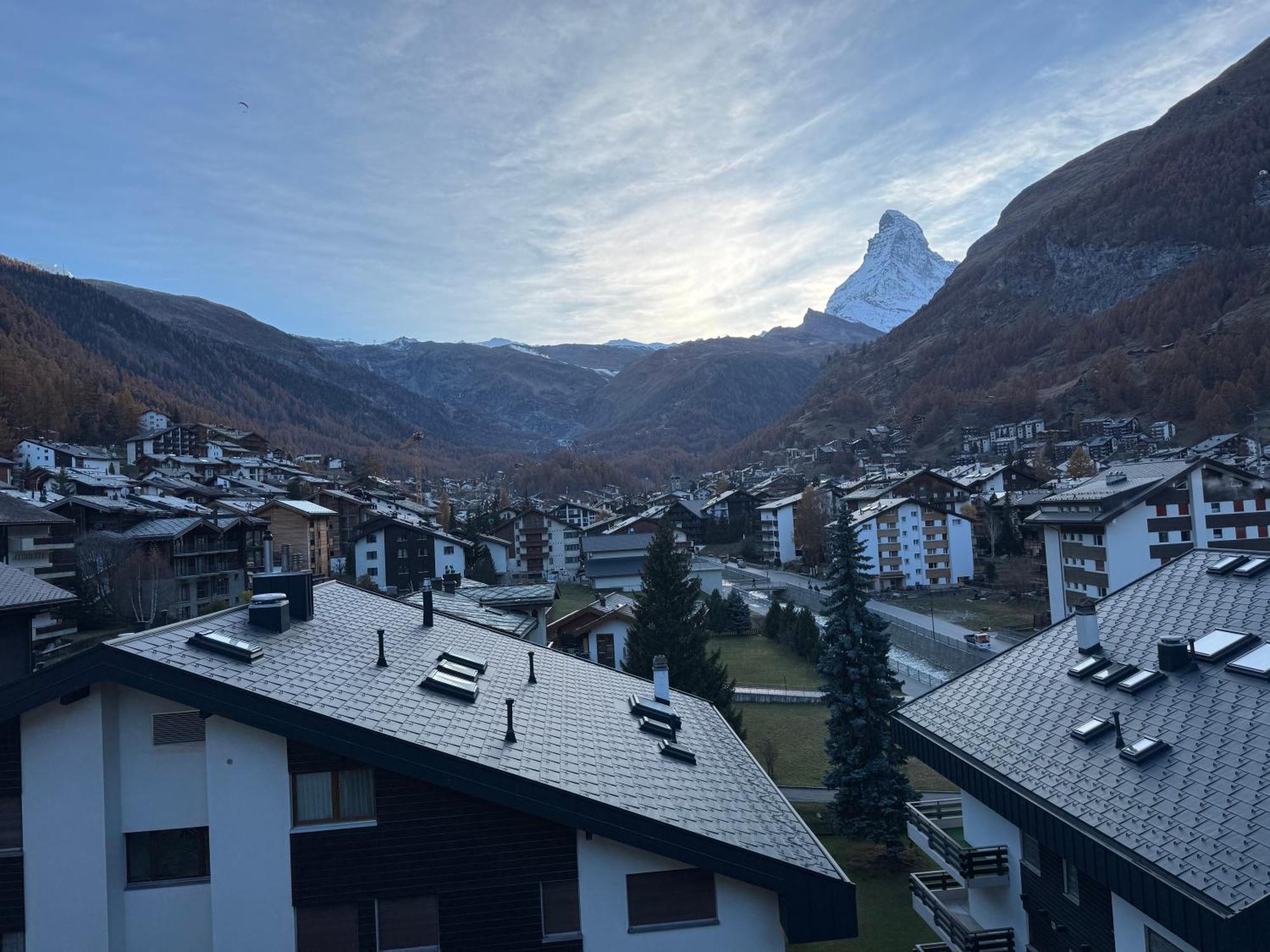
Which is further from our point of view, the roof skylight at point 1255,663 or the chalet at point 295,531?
the chalet at point 295,531

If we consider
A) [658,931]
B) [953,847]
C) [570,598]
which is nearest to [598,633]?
[953,847]

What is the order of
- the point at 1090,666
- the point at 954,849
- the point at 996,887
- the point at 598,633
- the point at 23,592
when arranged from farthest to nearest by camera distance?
1. the point at 598,633
2. the point at 23,592
3. the point at 954,849
4. the point at 996,887
5. the point at 1090,666

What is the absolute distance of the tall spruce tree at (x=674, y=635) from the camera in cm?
2870

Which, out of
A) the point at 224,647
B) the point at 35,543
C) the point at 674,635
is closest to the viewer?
the point at 224,647

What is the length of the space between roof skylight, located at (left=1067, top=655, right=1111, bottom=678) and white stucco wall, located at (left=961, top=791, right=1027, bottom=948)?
2413 mm

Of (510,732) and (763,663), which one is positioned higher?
(510,732)

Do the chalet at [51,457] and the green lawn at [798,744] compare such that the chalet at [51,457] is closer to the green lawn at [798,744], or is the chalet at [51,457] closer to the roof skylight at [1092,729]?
the green lawn at [798,744]

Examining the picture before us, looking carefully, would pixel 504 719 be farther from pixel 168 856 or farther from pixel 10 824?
pixel 10 824

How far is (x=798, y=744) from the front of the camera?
98.1 feet

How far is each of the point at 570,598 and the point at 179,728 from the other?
56564 millimetres

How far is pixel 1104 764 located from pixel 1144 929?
69.6 inches

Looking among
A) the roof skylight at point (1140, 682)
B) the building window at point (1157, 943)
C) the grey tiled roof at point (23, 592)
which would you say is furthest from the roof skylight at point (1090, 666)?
the grey tiled roof at point (23, 592)

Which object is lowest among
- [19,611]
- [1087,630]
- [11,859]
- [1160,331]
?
[11,859]

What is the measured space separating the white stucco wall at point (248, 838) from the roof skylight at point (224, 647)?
897 millimetres
